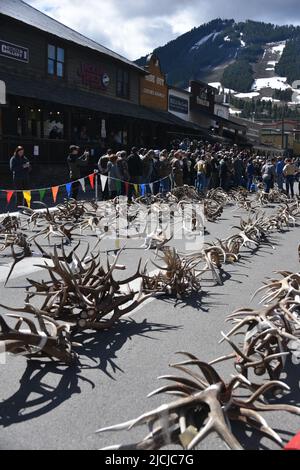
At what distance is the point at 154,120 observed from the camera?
102 feet

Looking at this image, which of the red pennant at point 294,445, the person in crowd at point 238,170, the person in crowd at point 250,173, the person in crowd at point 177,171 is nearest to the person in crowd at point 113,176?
the person in crowd at point 177,171

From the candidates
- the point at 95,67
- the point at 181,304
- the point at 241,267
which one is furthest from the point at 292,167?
the point at 181,304

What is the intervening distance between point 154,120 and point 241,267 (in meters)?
24.3

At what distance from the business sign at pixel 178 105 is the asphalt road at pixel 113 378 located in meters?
38.3

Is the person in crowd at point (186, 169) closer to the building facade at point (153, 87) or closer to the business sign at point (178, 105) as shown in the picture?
the building facade at point (153, 87)

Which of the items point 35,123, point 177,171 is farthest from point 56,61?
point 177,171

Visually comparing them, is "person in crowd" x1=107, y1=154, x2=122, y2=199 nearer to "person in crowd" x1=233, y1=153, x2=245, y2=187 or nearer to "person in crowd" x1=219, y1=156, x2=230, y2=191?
"person in crowd" x1=219, y1=156, x2=230, y2=191

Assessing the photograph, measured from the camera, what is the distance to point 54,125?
26.9 metres

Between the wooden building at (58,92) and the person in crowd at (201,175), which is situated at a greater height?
the wooden building at (58,92)

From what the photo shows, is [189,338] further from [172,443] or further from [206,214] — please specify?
[206,214]

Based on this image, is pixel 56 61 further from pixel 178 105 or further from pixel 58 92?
pixel 178 105

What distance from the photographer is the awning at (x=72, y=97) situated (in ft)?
69.5

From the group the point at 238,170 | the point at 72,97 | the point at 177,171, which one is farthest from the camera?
the point at 72,97

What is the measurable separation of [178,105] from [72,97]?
21.2 metres
